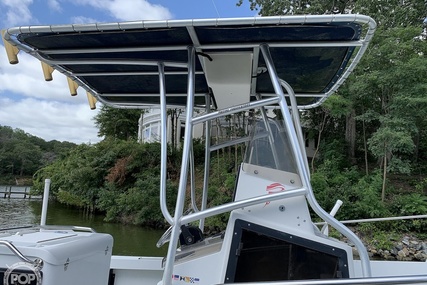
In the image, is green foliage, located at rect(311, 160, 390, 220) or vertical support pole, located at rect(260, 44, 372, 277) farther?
green foliage, located at rect(311, 160, 390, 220)

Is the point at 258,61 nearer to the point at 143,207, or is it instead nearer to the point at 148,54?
the point at 148,54

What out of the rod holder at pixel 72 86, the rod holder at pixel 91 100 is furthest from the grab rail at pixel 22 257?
the rod holder at pixel 91 100

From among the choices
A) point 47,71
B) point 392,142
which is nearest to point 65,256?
point 47,71

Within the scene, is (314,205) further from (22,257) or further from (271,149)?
(22,257)

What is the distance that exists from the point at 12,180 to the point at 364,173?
149 ft

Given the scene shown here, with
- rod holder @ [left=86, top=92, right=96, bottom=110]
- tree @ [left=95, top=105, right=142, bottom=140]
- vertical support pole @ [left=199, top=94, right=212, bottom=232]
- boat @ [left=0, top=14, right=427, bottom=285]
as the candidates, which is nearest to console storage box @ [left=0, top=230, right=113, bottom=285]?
boat @ [left=0, top=14, right=427, bottom=285]

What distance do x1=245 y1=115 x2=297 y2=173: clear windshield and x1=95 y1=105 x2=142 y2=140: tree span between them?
2244 cm

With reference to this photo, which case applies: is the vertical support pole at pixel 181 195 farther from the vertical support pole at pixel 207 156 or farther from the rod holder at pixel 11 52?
the rod holder at pixel 11 52

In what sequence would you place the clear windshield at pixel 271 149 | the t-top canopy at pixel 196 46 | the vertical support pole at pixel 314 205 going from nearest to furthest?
the vertical support pole at pixel 314 205 → the t-top canopy at pixel 196 46 → the clear windshield at pixel 271 149

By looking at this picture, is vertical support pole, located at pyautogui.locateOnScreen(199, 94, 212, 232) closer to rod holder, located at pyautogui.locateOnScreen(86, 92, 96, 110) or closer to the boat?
the boat

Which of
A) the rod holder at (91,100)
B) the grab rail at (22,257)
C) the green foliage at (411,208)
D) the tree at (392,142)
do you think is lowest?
the green foliage at (411,208)

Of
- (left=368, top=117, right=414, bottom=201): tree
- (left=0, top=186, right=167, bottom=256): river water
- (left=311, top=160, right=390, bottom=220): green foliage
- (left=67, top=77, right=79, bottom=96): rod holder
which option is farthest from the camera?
→ (left=311, top=160, right=390, bottom=220): green foliage

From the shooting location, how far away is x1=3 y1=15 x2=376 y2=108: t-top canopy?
1896mm

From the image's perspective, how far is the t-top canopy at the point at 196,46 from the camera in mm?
1896
